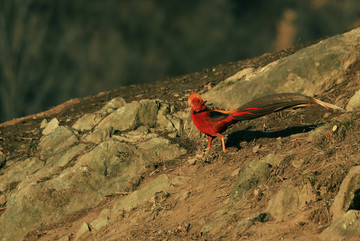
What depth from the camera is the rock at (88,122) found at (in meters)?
8.80

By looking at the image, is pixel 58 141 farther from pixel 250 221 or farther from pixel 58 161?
pixel 250 221

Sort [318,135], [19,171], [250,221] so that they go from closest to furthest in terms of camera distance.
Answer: [250,221]
[318,135]
[19,171]

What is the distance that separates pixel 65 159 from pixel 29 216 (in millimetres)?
1230

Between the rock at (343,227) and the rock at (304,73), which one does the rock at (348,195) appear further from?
the rock at (304,73)

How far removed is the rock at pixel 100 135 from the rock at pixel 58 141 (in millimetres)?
328

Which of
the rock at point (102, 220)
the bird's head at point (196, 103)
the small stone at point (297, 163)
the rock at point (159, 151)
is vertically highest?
the bird's head at point (196, 103)

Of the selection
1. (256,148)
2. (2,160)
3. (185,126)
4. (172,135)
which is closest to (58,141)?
(2,160)

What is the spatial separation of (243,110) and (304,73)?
2.06 metres

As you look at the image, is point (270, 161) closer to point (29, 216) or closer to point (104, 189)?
point (104, 189)

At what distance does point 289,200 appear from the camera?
4762 mm

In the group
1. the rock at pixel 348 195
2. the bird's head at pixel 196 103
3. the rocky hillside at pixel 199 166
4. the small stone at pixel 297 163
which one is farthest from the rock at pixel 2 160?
the rock at pixel 348 195

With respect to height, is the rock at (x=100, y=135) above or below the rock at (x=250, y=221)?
below

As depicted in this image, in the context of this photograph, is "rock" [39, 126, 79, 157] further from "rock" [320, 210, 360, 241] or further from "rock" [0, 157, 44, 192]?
"rock" [320, 210, 360, 241]

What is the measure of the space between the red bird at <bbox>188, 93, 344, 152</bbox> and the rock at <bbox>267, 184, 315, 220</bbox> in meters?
1.27
